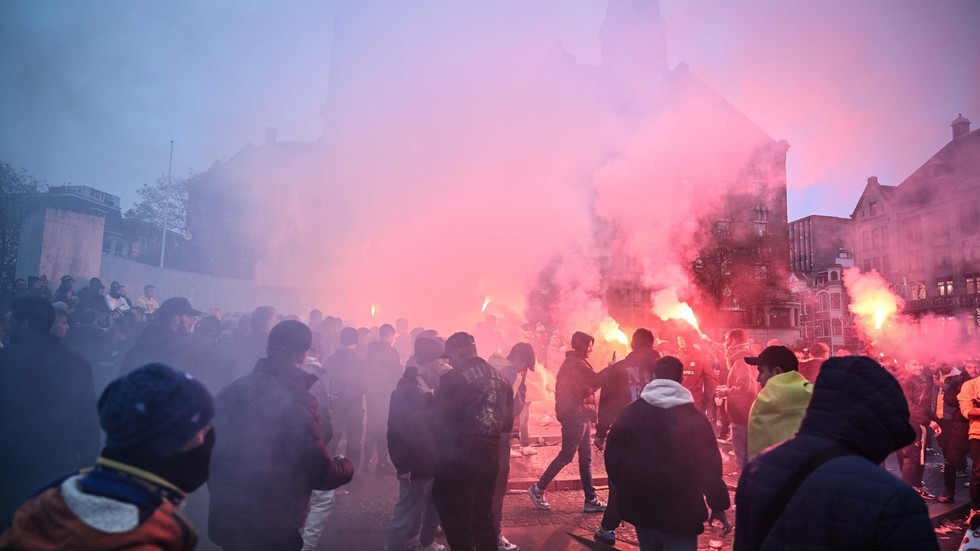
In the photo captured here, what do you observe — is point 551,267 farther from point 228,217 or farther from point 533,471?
point 228,217

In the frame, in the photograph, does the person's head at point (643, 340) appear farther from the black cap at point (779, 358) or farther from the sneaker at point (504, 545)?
the sneaker at point (504, 545)

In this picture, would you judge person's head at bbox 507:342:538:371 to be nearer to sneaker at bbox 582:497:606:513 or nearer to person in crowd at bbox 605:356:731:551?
sneaker at bbox 582:497:606:513

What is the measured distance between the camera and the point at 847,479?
1.73m

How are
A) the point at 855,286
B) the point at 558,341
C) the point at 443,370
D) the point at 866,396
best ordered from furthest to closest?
the point at 855,286, the point at 558,341, the point at 443,370, the point at 866,396

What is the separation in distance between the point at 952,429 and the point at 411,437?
7427mm

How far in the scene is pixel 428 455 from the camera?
4344mm

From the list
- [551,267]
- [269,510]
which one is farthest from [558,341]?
[269,510]

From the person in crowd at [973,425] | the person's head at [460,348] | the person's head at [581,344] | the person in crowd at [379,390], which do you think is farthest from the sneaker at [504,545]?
the person in crowd at [973,425]

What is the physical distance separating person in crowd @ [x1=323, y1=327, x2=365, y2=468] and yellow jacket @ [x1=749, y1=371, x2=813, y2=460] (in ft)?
17.1

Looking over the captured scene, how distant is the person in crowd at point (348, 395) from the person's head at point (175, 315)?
2087mm

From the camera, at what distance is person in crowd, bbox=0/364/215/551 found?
1273 millimetres

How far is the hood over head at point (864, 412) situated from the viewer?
182 cm

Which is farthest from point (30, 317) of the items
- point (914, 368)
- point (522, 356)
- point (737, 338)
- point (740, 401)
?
point (914, 368)

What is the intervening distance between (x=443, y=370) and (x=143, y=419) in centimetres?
367
